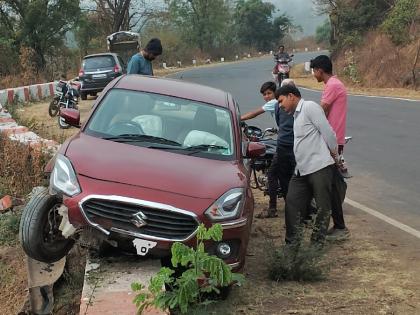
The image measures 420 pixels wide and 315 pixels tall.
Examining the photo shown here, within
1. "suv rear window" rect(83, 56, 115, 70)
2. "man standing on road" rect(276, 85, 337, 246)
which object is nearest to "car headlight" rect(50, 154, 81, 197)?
"man standing on road" rect(276, 85, 337, 246)

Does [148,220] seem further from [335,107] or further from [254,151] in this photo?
[335,107]

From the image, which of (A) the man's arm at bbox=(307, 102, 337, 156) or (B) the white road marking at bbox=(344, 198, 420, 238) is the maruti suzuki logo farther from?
(B) the white road marking at bbox=(344, 198, 420, 238)

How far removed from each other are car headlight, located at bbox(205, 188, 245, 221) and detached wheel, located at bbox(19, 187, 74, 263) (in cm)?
132

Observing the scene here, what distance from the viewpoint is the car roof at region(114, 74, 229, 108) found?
20.8ft

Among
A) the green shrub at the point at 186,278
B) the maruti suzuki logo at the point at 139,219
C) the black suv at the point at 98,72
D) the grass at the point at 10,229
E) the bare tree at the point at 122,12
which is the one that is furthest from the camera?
the bare tree at the point at 122,12

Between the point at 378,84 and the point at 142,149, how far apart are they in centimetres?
2274

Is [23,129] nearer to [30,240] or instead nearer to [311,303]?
[30,240]

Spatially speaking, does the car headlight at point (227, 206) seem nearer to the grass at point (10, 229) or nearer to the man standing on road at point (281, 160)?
the man standing on road at point (281, 160)

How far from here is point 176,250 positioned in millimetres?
3910

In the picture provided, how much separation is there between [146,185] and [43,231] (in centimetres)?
100

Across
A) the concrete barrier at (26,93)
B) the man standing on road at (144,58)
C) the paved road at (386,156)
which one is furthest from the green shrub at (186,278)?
the concrete barrier at (26,93)

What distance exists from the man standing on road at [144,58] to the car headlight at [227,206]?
4.61 m

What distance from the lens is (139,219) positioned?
15.0 feet

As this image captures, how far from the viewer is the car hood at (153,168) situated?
4.80m
